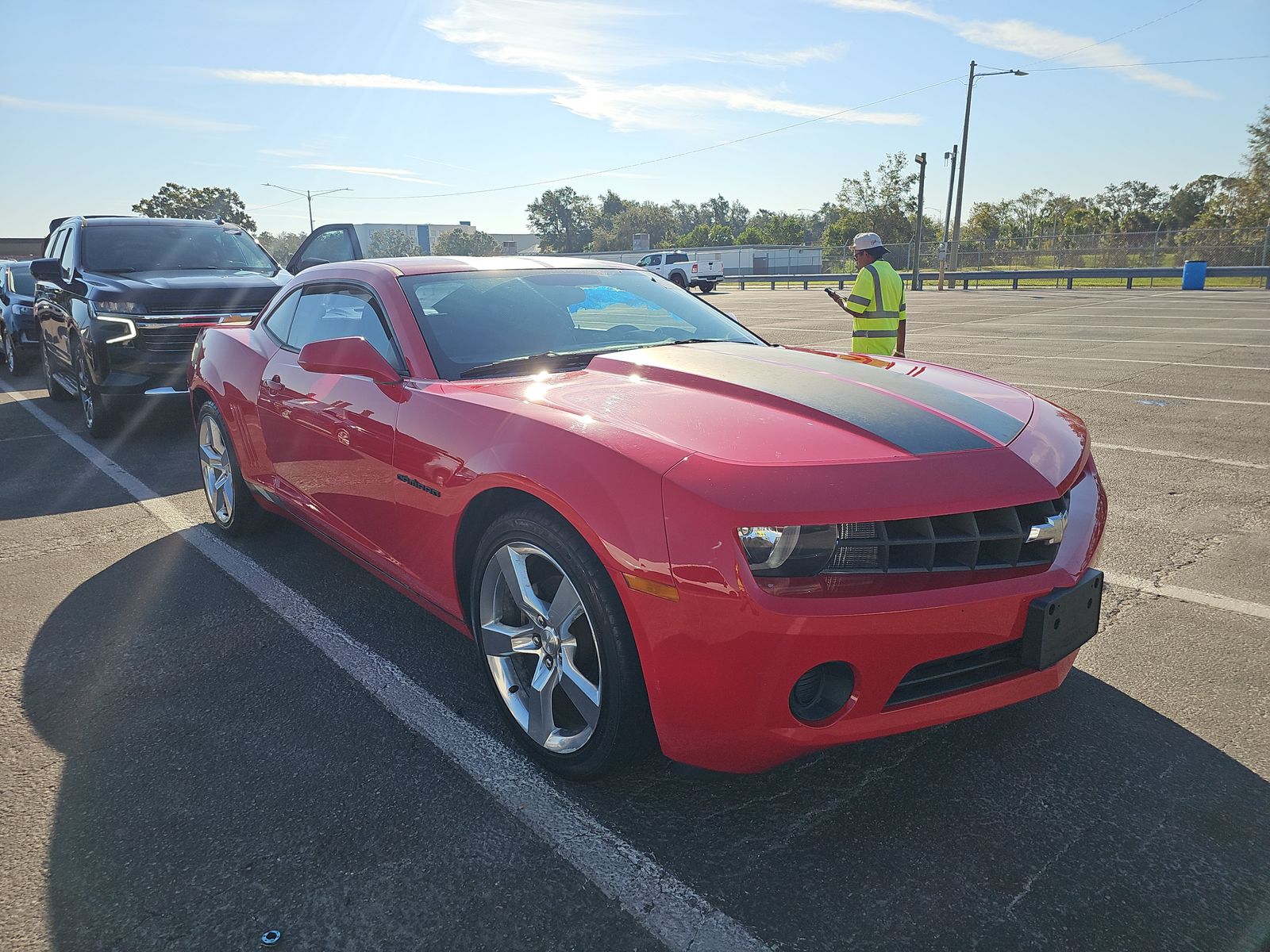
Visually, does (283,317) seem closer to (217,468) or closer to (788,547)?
(217,468)

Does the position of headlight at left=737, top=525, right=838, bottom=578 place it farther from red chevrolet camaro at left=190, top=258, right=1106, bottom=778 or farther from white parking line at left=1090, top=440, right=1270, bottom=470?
white parking line at left=1090, top=440, right=1270, bottom=470

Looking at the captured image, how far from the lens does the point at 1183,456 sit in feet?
20.5

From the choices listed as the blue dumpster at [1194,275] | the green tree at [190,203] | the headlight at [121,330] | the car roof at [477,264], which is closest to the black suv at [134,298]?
the headlight at [121,330]

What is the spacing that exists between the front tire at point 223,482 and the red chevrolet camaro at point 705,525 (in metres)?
1.45

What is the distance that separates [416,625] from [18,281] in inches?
488

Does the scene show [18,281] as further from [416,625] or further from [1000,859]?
[1000,859]

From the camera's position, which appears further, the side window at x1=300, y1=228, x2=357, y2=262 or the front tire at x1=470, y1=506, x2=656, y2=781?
the side window at x1=300, y1=228, x2=357, y2=262

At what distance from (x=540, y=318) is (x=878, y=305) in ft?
14.9

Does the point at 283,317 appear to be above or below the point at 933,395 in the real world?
above

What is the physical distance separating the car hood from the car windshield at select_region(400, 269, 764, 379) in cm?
19

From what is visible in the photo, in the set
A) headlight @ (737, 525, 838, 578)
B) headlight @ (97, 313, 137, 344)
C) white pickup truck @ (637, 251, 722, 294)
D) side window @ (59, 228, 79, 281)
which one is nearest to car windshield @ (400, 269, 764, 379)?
headlight @ (737, 525, 838, 578)

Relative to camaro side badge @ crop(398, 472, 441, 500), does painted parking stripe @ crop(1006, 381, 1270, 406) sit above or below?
below

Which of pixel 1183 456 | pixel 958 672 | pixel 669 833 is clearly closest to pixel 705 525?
pixel 958 672

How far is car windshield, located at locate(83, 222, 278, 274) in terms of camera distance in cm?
838
